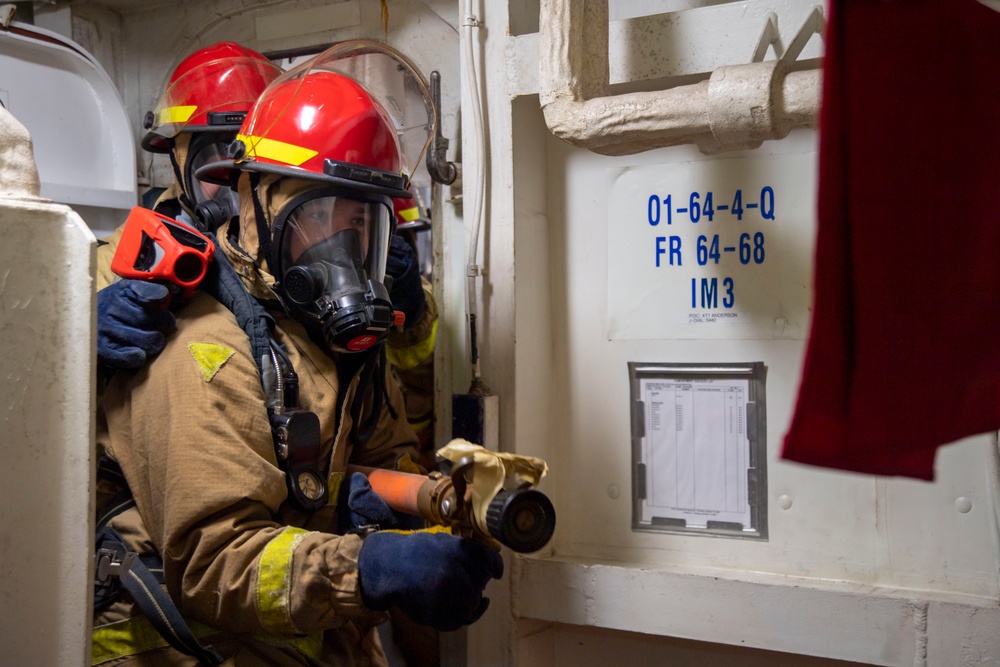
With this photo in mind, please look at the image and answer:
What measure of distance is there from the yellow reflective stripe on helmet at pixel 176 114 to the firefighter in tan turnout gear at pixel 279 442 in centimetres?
56

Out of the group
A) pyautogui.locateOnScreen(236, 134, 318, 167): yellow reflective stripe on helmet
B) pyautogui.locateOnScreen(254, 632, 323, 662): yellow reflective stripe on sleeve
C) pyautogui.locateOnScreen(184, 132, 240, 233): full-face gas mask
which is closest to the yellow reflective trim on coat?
pyautogui.locateOnScreen(236, 134, 318, 167): yellow reflective stripe on helmet

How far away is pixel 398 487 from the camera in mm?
1884

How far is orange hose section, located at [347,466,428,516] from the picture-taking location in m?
1.82

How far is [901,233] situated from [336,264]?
1.32m

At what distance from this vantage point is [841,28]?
2.97ft

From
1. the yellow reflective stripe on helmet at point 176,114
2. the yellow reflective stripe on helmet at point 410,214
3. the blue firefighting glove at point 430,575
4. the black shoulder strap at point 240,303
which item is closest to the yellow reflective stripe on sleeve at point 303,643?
the blue firefighting glove at point 430,575

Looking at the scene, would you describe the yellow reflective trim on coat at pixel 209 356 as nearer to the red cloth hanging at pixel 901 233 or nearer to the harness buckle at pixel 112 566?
the harness buckle at pixel 112 566

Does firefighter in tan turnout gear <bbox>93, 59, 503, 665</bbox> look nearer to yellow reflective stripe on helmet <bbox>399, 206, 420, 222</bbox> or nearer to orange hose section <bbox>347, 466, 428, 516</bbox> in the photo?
orange hose section <bbox>347, 466, 428, 516</bbox>

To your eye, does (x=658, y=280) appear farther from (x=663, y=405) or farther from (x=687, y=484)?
(x=687, y=484)

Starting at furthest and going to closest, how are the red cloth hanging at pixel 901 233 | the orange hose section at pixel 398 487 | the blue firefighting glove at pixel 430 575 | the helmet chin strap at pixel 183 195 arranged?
the helmet chin strap at pixel 183 195 → the orange hose section at pixel 398 487 → the blue firefighting glove at pixel 430 575 → the red cloth hanging at pixel 901 233

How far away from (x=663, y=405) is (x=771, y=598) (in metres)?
0.54

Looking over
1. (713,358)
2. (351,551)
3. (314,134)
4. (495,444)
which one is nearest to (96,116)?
(314,134)

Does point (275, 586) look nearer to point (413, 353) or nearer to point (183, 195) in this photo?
point (413, 353)

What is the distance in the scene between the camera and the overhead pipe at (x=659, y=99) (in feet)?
5.48
